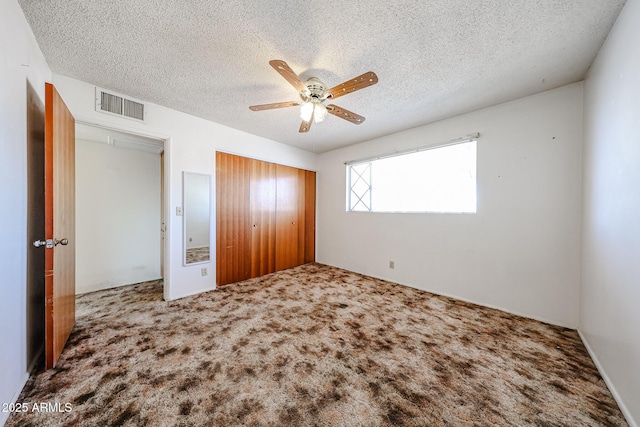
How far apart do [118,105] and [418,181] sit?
13.0 feet

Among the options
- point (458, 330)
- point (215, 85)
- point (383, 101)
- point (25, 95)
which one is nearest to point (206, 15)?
point (215, 85)

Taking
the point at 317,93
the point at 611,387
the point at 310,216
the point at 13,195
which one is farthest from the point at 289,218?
the point at 611,387

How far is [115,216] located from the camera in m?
3.37

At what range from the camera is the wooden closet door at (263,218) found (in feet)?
12.2

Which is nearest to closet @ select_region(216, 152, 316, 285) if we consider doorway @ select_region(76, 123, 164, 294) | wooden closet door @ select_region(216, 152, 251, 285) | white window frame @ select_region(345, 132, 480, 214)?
wooden closet door @ select_region(216, 152, 251, 285)

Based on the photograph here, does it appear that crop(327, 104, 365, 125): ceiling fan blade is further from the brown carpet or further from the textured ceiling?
the brown carpet

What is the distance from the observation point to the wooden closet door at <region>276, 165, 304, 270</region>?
4.14m

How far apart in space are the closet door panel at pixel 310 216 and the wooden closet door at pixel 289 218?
4.6 inches

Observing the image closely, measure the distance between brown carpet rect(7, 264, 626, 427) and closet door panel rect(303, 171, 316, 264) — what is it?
2.10 metres

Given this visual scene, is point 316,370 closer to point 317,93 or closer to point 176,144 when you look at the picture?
point 317,93

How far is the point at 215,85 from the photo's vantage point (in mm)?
2229

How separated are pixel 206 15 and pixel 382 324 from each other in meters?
2.96

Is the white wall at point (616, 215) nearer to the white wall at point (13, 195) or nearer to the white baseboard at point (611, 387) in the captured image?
the white baseboard at point (611, 387)

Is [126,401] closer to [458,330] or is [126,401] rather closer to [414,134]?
[458,330]
